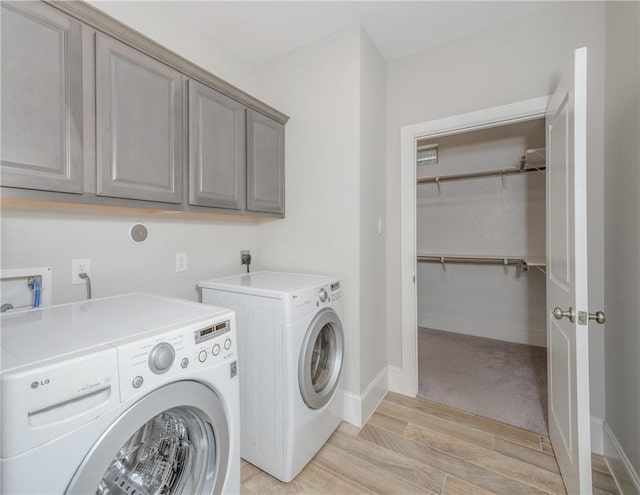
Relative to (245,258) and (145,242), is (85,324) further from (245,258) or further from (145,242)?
(245,258)

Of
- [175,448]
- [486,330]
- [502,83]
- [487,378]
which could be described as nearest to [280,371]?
[175,448]

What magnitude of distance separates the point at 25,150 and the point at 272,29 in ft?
5.39

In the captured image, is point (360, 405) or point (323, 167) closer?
point (360, 405)

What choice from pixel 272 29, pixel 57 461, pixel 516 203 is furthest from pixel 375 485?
pixel 516 203

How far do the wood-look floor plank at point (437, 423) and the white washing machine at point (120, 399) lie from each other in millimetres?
1307

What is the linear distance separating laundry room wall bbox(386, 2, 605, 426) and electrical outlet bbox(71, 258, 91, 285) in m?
1.92

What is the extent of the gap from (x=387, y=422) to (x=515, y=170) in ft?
9.19

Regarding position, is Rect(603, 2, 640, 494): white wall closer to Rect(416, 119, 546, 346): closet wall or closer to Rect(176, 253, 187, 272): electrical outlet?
Rect(416, 119, 546, 346): closet wall

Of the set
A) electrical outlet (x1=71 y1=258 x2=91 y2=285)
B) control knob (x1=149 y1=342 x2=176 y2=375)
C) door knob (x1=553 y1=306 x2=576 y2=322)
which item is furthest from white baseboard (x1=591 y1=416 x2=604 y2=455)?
electrical outlet (x1=71 y1=258 x2=91 y2=285)

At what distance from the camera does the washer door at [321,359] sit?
4.81 feet

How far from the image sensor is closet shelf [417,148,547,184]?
2.67 m

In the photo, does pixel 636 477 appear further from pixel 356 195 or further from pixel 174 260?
pixel 174 260

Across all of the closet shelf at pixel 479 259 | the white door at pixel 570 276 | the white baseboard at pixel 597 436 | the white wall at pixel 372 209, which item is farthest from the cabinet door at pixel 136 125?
the closet shelf at pixel 479 259

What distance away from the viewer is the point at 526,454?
162cm
